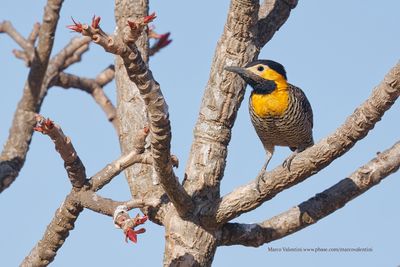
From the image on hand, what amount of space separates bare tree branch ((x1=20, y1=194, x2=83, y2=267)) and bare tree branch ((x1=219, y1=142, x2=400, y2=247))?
0.98 m

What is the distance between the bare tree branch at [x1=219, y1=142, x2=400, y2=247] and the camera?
5125mm

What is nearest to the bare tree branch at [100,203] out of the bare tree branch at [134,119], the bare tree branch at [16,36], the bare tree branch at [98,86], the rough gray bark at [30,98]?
the bare tree branch at [134,119]

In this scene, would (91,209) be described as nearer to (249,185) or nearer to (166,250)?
(166,250)

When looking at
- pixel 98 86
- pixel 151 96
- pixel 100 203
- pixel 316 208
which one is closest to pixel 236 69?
pixel 316 208

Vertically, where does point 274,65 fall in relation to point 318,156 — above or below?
above

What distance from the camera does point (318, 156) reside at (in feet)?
15.5

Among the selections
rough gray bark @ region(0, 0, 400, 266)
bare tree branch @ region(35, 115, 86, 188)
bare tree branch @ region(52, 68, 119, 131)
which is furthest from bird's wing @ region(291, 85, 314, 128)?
bare tree branch @ region(35, 115, 86, 188)

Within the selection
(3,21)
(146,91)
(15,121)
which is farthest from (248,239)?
(3,21)

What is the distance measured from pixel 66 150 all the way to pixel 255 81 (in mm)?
1997

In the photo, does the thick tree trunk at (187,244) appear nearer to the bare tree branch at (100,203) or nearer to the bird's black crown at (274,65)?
the bare tree branch at (100,203)

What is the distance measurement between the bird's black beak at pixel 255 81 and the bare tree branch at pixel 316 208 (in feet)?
3.42

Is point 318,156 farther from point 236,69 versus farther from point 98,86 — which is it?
point 98,86

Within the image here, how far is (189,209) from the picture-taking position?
17.1 ft

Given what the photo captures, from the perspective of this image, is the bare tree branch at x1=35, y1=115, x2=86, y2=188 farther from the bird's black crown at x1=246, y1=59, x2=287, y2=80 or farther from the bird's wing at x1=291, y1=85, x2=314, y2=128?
the bird's wing at x1=291, y1=85, x2=314, y2=128
